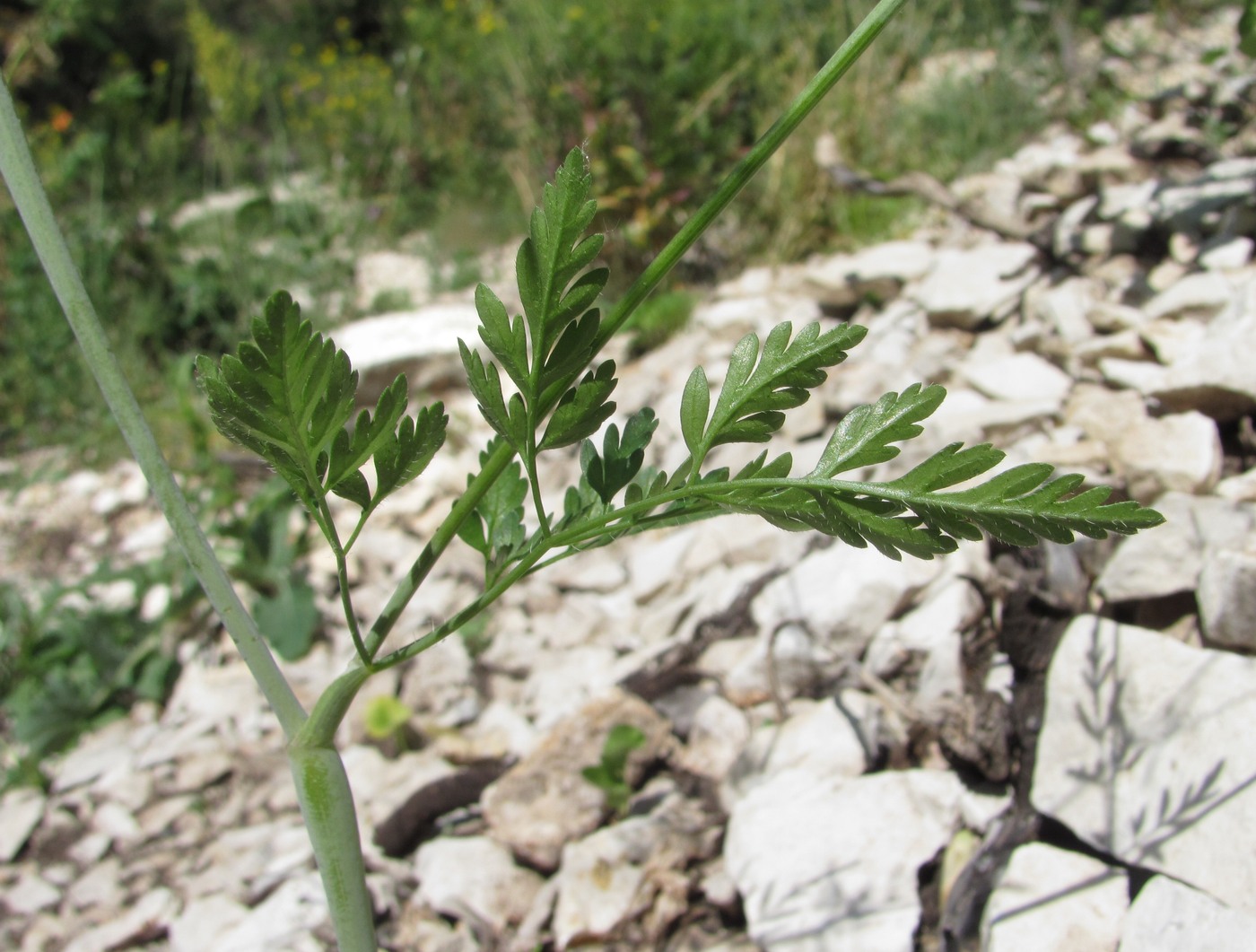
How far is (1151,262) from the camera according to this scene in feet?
9.94

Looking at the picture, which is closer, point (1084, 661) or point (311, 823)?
point (311, 823)

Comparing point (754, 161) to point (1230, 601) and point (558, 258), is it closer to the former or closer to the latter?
point (558, 258)

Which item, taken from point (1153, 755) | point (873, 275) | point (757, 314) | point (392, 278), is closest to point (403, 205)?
point (392, 278)

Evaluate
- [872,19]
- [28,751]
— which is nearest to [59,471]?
[28,751]

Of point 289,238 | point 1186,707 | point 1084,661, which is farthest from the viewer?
point 289,238

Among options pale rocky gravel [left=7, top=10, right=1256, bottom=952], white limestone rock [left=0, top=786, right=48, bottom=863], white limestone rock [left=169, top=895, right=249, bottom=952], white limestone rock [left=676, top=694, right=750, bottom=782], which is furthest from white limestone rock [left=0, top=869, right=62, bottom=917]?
white limestone rock [left=676, top=694, right=750, bottom=782]

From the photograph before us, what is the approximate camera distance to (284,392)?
0.73 metres

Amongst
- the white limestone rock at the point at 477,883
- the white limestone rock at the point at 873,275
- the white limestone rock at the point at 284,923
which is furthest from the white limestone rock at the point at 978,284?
the white limestone rock at the point at 284,923

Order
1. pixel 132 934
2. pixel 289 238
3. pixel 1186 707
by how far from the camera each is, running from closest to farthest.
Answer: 1. pixel 1186 707
2. pixel 132 934
3. pixel 289 238

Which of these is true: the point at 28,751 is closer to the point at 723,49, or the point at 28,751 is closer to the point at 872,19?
the point at 872,19

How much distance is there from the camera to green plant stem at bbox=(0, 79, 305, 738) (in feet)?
2.44

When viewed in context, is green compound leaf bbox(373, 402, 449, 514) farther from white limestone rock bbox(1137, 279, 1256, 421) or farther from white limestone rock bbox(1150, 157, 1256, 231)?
white limestone rock bbox(1150, 157, 1256, 231)

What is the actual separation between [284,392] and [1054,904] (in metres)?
1.23

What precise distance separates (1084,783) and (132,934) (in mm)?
Result: 1916
